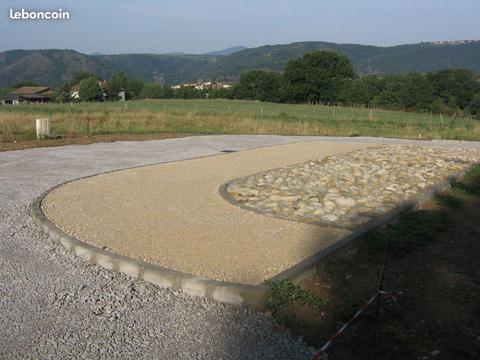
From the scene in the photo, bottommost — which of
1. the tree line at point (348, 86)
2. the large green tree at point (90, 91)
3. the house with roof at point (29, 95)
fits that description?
the house with roof at point (29, 95)

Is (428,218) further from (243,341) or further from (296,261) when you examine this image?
(243,341)

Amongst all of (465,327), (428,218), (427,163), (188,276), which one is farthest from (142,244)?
(427,163)

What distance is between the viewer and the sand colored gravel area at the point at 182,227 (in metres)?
4.75

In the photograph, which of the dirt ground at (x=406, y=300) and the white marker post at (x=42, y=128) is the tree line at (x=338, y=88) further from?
the dirt ground at (x=406, y=300)

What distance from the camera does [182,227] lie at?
5.95m

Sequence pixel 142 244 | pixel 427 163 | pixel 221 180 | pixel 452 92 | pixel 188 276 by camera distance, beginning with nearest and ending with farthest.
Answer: pixel 188 276 < pixel 142 244 < pixel 221 180 < pixel 427 163 < pixel 452 92

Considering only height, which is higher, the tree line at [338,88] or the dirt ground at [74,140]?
the tree line at [338,88]

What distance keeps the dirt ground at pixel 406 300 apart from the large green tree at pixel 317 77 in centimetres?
7404

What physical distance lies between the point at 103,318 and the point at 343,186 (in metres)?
5.47

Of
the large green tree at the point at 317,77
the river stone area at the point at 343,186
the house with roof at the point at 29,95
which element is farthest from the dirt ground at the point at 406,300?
the house with roof at the point at 29,95

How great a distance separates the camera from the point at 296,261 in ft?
15.6

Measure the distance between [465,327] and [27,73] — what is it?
201119mm

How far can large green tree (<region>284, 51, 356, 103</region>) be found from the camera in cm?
7856

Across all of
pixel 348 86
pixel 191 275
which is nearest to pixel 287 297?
pixel 191 275
